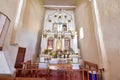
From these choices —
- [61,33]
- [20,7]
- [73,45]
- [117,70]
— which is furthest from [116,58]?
[61,33]

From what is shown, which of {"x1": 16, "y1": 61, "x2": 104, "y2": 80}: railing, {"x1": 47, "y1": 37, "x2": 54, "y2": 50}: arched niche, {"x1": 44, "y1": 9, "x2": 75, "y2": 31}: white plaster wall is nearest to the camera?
{"x1": 16, "y1": 61, "x2": 104, "y2": 80}: railing

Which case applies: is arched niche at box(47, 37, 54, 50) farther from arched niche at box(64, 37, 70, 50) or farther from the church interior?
arched niche at box(64, 37, 70, 50)

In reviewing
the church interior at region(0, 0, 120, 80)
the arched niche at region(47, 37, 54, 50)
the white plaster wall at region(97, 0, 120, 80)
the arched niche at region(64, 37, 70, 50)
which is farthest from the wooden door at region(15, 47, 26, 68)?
the arched niche at region(64, 37, 70, 50)

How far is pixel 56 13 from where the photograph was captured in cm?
1107

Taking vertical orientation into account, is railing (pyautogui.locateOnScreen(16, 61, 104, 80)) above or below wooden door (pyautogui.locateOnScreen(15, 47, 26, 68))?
below

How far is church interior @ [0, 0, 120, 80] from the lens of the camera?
3477mm

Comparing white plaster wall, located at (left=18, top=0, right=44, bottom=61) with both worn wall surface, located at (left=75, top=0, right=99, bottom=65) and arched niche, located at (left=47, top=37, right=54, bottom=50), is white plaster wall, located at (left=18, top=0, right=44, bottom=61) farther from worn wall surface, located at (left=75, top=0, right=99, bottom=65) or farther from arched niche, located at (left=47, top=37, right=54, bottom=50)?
worn wall surface, located at (left=75, top=0, right=99, bottom=65)

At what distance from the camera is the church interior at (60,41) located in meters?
3.48

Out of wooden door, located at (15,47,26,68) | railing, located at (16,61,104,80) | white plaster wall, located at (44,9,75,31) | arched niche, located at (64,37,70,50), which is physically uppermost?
white plaster wall, located at (44,9,75,31)

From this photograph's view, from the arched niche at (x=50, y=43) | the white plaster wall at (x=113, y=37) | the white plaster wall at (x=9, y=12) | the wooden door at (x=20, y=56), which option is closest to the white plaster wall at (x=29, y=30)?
the wooden door at (x=20, y=56)

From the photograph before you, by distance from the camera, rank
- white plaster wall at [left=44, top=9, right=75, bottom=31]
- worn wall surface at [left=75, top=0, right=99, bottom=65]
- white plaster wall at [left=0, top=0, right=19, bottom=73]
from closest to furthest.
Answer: white plaster wall at [left=0, top=0, right=19, bottom=73]
worn wall surface at [left=75, top=0, right=99, bottom=65]
white plaster wall at [left=44, top=9, right=75, bottom=31]

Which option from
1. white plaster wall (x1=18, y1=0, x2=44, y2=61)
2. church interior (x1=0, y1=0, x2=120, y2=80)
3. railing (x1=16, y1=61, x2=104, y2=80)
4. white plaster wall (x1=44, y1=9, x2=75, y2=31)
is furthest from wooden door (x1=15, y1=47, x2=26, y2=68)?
white plaster wall (x1=44, y1=9, x2=75, y2=31)

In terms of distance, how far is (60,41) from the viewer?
9867 mm

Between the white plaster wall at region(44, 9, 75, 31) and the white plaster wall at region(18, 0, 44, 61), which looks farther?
the white plaster wall at region(44, 9, 75, 31)
